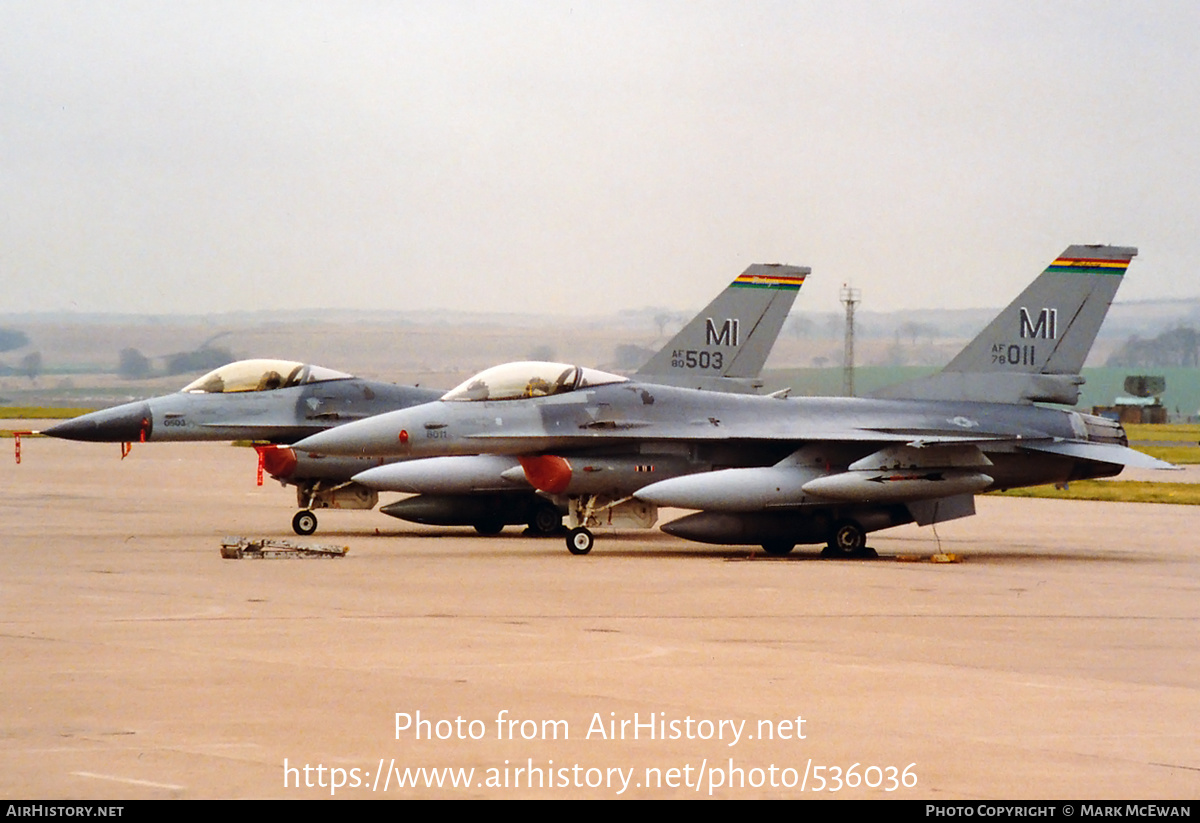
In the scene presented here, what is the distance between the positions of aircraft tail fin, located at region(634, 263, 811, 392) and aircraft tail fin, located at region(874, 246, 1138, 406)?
4.88 meters

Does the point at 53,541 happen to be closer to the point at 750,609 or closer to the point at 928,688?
the point at 750,609

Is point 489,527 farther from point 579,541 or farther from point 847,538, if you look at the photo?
Result: point 847,538

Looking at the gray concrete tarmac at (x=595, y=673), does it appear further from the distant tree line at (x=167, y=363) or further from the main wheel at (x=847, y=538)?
the distant tree line at (x=167, y=363)

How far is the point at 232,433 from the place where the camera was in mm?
20703

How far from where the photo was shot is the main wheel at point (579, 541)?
58.5ft

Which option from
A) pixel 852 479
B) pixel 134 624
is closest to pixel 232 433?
pixel 852 479

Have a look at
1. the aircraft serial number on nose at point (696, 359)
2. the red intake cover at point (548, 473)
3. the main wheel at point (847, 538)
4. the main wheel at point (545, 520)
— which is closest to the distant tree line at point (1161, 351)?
the aircraft serial number on nose at point (696, 359)

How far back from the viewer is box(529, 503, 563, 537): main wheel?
69.8 ft

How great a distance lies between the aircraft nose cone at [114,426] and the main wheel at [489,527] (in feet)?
14.5

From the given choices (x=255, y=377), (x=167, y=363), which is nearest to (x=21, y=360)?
(x=167, y=363)

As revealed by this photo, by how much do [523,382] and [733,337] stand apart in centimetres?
673

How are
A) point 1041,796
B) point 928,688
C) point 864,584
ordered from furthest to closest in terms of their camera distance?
point 864,584 → point 928,688 → point 1041,796

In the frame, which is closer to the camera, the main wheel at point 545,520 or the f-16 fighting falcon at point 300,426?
the f-16 fighting falcon at point 300,426

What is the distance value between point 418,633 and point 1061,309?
11383mm
